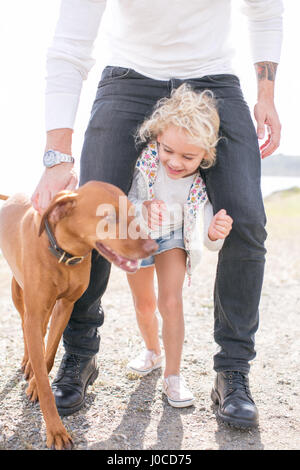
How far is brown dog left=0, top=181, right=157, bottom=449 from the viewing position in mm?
2543

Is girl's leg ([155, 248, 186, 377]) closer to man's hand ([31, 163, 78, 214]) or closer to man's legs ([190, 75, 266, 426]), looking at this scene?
man's legs ([190, 75, 266, 426])

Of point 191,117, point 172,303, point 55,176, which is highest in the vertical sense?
point 191,117

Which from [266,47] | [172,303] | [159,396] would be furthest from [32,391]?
[266,47]

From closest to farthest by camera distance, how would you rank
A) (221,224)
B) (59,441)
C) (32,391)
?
(59,441), (221,224), (32,391)

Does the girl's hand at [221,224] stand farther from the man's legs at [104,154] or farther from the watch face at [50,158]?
the watch face at [50,158]

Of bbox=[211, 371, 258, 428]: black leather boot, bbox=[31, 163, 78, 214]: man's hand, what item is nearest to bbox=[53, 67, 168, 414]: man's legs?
bbox=[31, 163, 78, 214]: man's hand

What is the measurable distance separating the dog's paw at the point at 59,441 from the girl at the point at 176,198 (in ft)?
2.55

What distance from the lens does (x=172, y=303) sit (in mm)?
3271

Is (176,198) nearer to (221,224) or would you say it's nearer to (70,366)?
(221,224)

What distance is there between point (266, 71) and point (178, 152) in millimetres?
887

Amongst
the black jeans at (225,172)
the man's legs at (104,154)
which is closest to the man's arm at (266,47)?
the black jeans at (225,172)

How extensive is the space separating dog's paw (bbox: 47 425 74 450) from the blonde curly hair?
5.50 ft

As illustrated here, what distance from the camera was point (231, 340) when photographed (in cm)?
308
